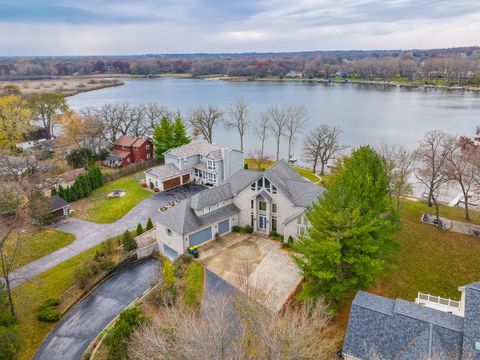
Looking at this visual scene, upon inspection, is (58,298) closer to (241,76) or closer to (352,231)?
(352,231)

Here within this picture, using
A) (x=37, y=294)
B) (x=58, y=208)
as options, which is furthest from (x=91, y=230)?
(x=37, y=294)

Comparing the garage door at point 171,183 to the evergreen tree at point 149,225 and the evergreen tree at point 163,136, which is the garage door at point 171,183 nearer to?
the evergreen tree at point 163,136

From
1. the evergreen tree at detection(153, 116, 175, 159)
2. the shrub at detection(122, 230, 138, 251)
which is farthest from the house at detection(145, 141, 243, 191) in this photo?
the shrub at detection(122, 230, 138, 251)

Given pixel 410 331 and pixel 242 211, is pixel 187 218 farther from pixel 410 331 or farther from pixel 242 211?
pixel 410 331

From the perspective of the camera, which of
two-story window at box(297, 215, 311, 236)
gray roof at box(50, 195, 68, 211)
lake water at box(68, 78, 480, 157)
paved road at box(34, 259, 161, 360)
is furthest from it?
lake water at box(68, 78, 480, 157)

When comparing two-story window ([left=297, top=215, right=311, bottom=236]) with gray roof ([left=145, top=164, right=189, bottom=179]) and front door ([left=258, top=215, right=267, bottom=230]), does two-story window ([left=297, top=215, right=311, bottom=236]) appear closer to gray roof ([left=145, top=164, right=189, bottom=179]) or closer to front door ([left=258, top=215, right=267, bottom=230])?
front door ([left=258, top=215, right=267, bottom=230])

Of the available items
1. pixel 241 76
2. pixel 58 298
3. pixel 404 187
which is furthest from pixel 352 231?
pixel 241 76
